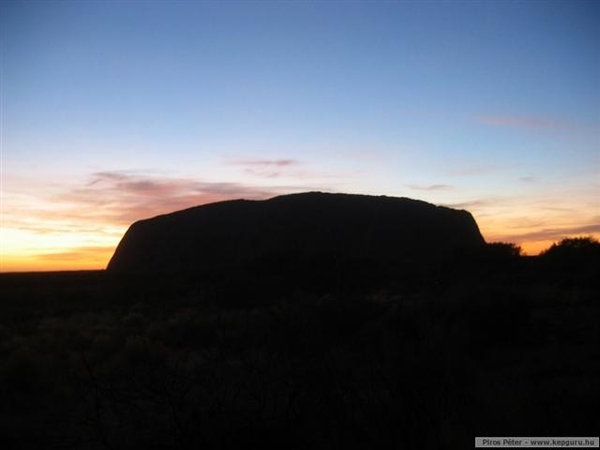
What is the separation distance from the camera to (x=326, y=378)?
18.8ft

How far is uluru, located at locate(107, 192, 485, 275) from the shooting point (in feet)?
173

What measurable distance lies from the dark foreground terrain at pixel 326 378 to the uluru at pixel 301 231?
33020mm

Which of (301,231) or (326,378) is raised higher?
(301,231)

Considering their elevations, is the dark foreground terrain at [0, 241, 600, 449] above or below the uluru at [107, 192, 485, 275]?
below

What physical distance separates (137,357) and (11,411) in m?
3.31

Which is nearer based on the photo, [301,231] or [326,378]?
[326,378]

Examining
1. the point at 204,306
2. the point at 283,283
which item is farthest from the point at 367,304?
the point at 283,283

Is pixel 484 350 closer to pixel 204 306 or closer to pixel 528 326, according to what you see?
pixel 528 326

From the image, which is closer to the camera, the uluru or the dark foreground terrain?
the dark foreground terrain

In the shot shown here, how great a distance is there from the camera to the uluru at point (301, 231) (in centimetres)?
5281

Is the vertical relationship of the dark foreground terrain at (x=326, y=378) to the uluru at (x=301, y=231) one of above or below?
below

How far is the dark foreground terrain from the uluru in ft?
108

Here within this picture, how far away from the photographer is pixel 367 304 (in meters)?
15.6

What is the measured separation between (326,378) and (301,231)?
49.0 meters
